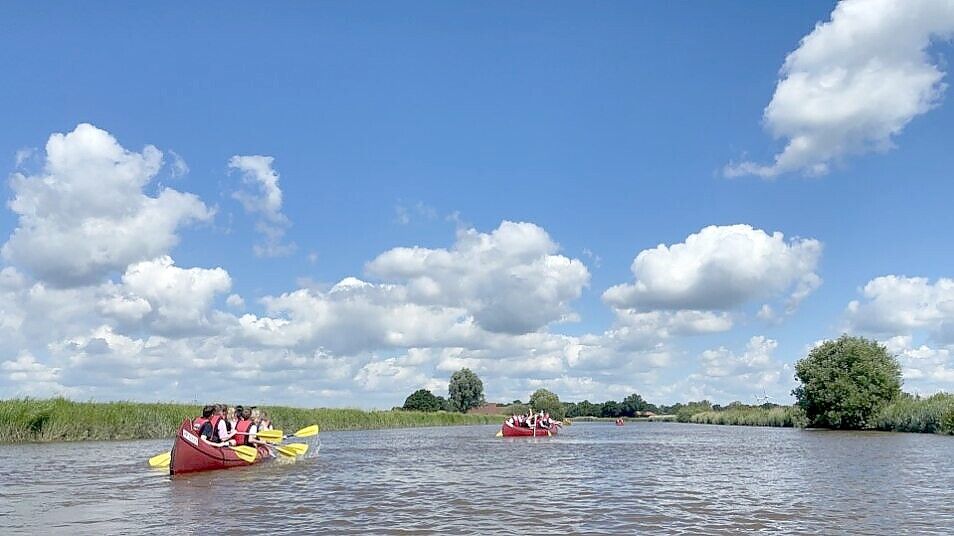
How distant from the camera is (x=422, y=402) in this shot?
430 ft

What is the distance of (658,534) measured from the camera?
12.1m

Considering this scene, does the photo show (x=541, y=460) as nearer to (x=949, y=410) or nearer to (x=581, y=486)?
(x=581, y=486)

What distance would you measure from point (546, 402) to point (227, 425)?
103 metres

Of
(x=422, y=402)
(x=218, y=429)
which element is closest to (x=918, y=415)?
(x=218, y=429)

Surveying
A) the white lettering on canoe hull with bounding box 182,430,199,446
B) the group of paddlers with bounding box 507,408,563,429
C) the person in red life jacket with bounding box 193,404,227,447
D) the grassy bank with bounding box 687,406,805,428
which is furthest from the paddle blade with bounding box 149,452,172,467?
the grassy bank with bounding box 687,406,805,428

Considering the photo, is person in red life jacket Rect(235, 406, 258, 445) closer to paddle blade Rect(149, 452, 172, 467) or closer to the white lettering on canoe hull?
paddle blade Rect(149, 452, 172, 467)

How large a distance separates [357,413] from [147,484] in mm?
45421

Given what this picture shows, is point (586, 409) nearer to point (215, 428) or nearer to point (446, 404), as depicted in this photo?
point (446, 404)

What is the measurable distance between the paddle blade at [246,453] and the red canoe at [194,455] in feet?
0.49

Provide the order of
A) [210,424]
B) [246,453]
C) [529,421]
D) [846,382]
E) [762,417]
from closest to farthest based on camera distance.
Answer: [210,424]
[246,453]
[529,421]
[846,382]
[762,417]

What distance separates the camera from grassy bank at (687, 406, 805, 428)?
6719 cm

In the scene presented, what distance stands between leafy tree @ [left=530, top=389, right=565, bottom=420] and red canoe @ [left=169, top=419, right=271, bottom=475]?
9700cm

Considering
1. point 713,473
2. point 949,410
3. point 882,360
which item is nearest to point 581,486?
point 713,473

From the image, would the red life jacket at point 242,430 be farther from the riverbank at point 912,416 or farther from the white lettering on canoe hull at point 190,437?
the riverbank at point 912,416
